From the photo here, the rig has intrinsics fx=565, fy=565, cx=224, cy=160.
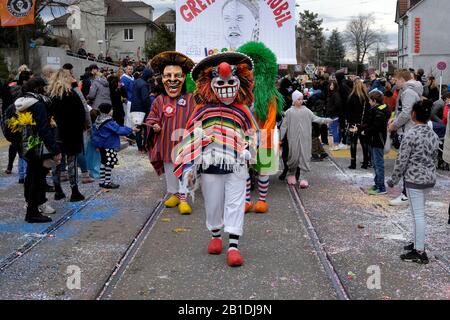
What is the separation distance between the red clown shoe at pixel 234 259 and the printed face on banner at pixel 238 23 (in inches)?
223

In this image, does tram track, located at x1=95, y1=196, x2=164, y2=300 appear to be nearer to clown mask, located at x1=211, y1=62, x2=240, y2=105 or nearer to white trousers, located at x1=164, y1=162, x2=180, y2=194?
white trousers, located at x1=164, y1=162, x2=180, y2=194

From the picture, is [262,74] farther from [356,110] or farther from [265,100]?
[356,110]

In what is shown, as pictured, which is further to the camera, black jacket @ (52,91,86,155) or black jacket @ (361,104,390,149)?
black jacket @ (361,104,390,149)

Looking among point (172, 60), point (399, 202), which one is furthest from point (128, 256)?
point (399, 202)

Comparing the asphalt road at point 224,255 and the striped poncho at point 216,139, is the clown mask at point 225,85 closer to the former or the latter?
the striped poncho at point 216,139

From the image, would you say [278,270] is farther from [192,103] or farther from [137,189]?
[137,189]

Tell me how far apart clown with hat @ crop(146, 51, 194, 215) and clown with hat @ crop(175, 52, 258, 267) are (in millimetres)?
1808

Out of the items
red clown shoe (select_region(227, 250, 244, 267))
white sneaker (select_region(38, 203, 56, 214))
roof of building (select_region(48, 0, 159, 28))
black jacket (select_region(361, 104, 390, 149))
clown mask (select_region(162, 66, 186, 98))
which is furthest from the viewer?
roof of building (select_region(48, 0, 159, 28))

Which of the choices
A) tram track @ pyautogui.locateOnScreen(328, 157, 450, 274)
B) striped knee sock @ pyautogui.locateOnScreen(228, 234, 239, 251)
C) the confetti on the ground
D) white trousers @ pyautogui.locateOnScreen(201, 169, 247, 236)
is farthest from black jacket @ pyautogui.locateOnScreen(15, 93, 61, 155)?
tram track @ pyautogui.locateOnScreen(328, 157, 450, 274)

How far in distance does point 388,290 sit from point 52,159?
14.1ft

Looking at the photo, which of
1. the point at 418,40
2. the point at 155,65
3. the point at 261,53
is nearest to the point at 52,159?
the point at 155,65

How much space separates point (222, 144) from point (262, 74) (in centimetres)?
215

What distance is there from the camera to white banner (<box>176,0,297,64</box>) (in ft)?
33.6

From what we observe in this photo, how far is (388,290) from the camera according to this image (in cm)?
468
